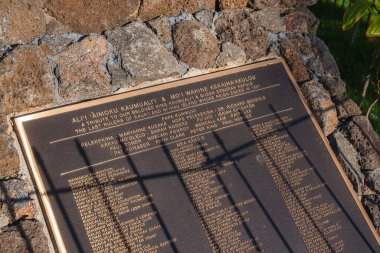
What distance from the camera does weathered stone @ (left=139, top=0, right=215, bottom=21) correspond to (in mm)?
3387

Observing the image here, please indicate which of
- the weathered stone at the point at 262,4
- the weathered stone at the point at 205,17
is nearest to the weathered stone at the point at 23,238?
the weathered stone at the point at 205,17

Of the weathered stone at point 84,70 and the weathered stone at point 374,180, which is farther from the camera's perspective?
the weathered stone at point 374,180

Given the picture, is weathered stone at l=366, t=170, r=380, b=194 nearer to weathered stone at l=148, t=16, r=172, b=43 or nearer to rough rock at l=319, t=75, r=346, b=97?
rough rock at l=319, t=75, r=346, b=97

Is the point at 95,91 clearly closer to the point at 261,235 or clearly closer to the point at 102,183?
the point at 102,183

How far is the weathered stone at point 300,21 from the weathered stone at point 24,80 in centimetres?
194

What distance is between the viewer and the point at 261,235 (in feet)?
9.47

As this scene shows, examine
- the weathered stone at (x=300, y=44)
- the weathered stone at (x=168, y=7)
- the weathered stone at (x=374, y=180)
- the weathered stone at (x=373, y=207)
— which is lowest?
the weathered stone at (x=373, y=207)

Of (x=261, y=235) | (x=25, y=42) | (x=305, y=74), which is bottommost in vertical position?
(x=261, y=235)

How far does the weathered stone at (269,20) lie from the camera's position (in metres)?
3.74

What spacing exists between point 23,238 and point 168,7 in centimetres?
185

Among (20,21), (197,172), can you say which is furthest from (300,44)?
(20,21)

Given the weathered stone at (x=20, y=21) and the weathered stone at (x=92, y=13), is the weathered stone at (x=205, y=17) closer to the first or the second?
the weathered stone at (x=92, y=13)

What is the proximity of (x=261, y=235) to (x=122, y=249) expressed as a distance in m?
0.84

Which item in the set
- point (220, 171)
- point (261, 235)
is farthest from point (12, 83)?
point (261, 235)
